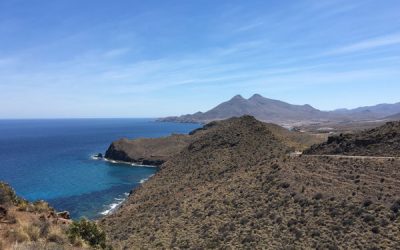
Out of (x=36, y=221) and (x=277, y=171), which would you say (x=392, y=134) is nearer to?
(x=277, y=171)

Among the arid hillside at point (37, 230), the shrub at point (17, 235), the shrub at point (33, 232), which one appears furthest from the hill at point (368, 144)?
the shrub at point (17, 235)

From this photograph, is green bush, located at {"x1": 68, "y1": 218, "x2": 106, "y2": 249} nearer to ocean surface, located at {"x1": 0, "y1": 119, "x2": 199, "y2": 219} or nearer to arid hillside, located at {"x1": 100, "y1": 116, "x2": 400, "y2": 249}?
arid hillside, located at {"x1": 100, "y1": 116, "x2": 400, "y2": 249}

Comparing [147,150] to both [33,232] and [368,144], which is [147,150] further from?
[33,232]

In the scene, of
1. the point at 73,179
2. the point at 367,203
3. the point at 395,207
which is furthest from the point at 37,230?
the point at 73,179

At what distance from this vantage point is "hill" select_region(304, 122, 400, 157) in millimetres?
45659

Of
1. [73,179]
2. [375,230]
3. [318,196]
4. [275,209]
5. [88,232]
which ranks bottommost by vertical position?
[73,179]

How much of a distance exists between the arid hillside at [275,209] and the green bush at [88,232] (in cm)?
1085

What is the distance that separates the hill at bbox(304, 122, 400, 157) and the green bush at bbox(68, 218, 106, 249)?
116 ft

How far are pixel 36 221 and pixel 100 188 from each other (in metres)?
60.0

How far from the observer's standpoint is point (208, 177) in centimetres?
5825

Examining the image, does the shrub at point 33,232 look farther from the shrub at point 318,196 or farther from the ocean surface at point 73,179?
the ocean surface at point 73,179

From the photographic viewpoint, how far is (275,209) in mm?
36250

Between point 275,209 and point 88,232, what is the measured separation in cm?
2054

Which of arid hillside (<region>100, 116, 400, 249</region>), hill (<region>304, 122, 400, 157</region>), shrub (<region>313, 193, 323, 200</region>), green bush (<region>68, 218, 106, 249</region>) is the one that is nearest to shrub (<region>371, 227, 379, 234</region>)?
arid hillside (<region>100, 116, 400, 249</region>)
